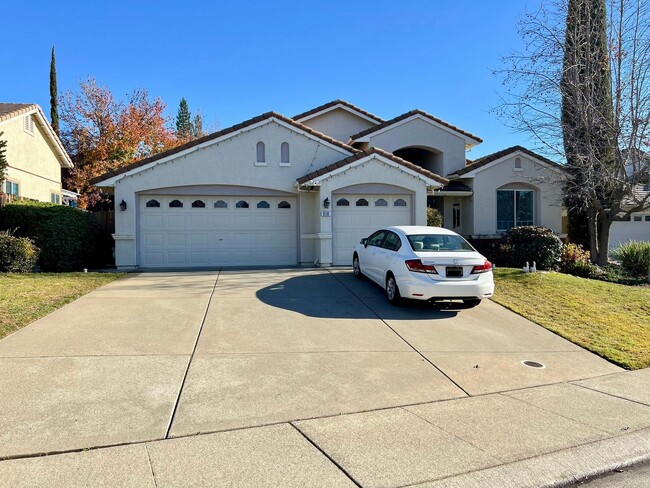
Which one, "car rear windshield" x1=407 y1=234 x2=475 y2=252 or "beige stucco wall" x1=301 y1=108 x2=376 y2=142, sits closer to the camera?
"car rear windshield" x1=407 y1=234 x2=475 y2=252

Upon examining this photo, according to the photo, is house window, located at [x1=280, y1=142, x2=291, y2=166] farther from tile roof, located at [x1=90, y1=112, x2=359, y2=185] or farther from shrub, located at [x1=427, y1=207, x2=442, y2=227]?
shrub, located at [x1=427, y1=207, x2=442, y2=227]

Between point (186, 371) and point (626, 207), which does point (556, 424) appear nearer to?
point (186, 371)

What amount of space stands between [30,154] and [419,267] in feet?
67.5

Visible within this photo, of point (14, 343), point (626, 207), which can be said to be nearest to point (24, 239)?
point (14, 343)

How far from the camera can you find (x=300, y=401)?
4688 millimetres

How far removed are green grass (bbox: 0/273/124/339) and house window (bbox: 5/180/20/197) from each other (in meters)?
9.13

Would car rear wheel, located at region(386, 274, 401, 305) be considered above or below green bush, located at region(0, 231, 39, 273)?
below

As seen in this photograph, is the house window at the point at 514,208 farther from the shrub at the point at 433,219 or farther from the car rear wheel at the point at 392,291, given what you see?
the car rear wheel at the point at 392,291

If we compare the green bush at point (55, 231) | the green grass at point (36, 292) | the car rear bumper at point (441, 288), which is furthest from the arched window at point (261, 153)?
the car rear bumper at point (441, 288)

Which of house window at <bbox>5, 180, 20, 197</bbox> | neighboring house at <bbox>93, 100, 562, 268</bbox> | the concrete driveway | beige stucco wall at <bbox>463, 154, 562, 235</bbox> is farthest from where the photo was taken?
house window at <bbox>5, 180, 20, 197</bbox>

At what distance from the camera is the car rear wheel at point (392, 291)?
29.3 ft

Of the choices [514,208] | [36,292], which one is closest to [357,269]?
[36,292]

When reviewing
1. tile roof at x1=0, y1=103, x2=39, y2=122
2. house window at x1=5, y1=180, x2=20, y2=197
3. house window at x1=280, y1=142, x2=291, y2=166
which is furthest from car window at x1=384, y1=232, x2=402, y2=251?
tile roof at x1=0, y1=103, x2=39, y2=122

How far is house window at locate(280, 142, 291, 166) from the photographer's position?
15122mm
